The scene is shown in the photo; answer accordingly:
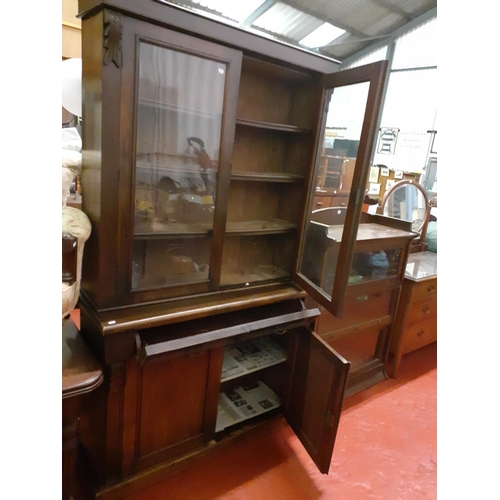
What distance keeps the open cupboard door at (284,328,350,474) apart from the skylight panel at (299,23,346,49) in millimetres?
5168

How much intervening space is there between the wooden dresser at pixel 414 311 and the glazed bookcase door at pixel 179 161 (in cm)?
146

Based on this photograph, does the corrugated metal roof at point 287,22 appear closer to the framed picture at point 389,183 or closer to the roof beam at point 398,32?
the roof beam at point 398,32

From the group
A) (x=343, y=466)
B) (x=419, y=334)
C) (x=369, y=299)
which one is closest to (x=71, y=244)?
(x=343, y=466)

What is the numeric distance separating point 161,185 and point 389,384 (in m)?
2.01

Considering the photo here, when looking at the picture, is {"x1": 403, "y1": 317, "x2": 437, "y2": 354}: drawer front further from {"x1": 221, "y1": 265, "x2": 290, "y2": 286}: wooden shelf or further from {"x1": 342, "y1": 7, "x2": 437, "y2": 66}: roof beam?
{"x1": 342, "y1": 7, "x2": 437, "y2": 66}: roof beam

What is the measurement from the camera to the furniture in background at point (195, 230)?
120 centimetres

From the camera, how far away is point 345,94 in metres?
1.55

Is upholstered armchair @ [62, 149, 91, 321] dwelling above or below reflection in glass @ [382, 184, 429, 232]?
below

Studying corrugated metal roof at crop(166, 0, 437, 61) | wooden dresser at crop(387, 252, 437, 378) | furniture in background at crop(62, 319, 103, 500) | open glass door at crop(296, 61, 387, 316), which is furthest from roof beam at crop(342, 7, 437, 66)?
furniture in background at crop(62, 319, 103, 500)

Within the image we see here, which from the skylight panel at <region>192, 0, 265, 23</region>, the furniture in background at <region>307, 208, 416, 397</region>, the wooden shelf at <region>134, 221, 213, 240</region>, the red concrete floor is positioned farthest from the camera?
the skylight panel at <region>192, 0, 265, 23</region>

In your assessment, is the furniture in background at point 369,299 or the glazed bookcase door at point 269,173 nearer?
the glazed bookcase door at point 269,173

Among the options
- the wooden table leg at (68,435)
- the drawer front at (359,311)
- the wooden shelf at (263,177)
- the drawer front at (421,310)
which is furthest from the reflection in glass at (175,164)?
the drawer front at (421,310)

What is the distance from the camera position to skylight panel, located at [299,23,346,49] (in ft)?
17.4

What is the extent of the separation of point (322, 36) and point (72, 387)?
235 inches
